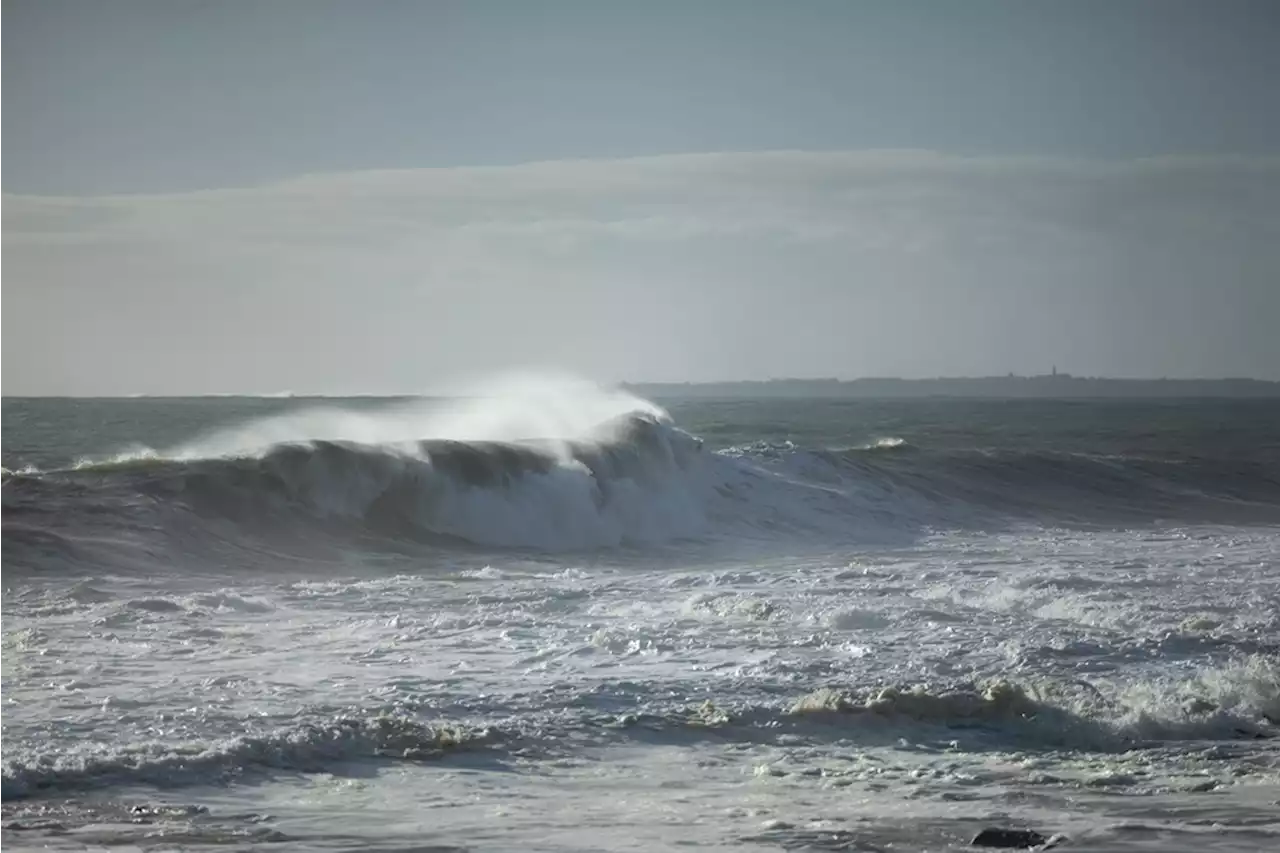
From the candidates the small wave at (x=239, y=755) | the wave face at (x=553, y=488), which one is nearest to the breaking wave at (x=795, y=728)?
the small wave at (x=239, y=755)

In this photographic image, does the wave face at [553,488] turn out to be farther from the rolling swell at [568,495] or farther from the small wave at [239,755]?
the small wave at [239,755]

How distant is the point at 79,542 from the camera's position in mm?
18156

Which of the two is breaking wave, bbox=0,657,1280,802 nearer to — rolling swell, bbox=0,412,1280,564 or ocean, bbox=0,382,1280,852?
ocean, bbox=0,382,1280,852

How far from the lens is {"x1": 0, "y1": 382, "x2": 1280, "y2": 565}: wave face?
2108cm

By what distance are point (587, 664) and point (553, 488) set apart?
13338 millimetres

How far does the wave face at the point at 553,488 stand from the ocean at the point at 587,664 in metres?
0.11

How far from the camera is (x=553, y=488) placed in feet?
81.8

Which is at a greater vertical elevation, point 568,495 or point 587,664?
point 568,495

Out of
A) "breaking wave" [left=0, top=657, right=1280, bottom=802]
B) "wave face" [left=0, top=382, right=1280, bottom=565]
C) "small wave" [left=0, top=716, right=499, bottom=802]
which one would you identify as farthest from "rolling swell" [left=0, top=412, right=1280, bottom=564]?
"breaking wave" [left=0, top=657, right=1280, bottom=802]

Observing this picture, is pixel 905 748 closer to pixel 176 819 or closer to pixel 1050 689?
pixel 1050 689

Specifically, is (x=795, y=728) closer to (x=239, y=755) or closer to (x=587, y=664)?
(x=587, y=664)

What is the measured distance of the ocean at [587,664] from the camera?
770cm

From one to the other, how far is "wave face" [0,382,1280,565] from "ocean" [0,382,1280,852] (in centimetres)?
11

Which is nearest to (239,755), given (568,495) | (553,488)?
(568,495)
